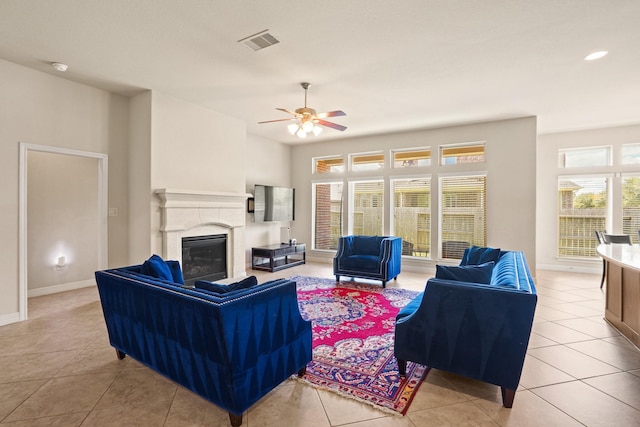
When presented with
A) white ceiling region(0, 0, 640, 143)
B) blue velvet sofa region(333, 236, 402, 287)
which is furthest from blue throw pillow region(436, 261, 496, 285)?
blue velvet sofa region(333, 236, 402, 287)

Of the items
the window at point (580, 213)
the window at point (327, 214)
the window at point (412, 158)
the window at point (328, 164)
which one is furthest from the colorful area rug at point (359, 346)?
the window at point (580, 213)

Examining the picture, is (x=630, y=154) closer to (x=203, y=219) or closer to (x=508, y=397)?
(x=508, y=397)

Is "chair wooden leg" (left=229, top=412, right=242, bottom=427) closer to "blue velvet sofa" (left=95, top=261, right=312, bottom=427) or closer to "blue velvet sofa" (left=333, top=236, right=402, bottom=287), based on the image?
"blue velvet sofa" (left=95, top=261, right=312, bottom=427)

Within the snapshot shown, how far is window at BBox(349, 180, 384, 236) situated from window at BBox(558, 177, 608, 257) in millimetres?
3838

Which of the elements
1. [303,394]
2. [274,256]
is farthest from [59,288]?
[303,394]

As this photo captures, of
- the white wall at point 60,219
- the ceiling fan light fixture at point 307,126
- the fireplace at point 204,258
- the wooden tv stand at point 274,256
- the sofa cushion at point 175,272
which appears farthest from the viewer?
the wooden tv stand at point 274,256

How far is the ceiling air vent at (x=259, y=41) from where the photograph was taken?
3.00 meters

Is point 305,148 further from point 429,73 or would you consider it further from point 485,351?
point 485,351

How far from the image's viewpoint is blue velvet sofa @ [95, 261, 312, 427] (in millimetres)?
1761

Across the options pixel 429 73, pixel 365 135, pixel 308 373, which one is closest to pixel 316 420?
pixel 308 373

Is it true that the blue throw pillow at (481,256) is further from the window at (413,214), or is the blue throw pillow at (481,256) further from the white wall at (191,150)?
the white wall at (191,150)

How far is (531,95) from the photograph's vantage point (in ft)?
14.9

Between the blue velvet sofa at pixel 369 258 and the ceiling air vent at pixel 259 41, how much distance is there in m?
3.42

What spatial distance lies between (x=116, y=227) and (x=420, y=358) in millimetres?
4627
